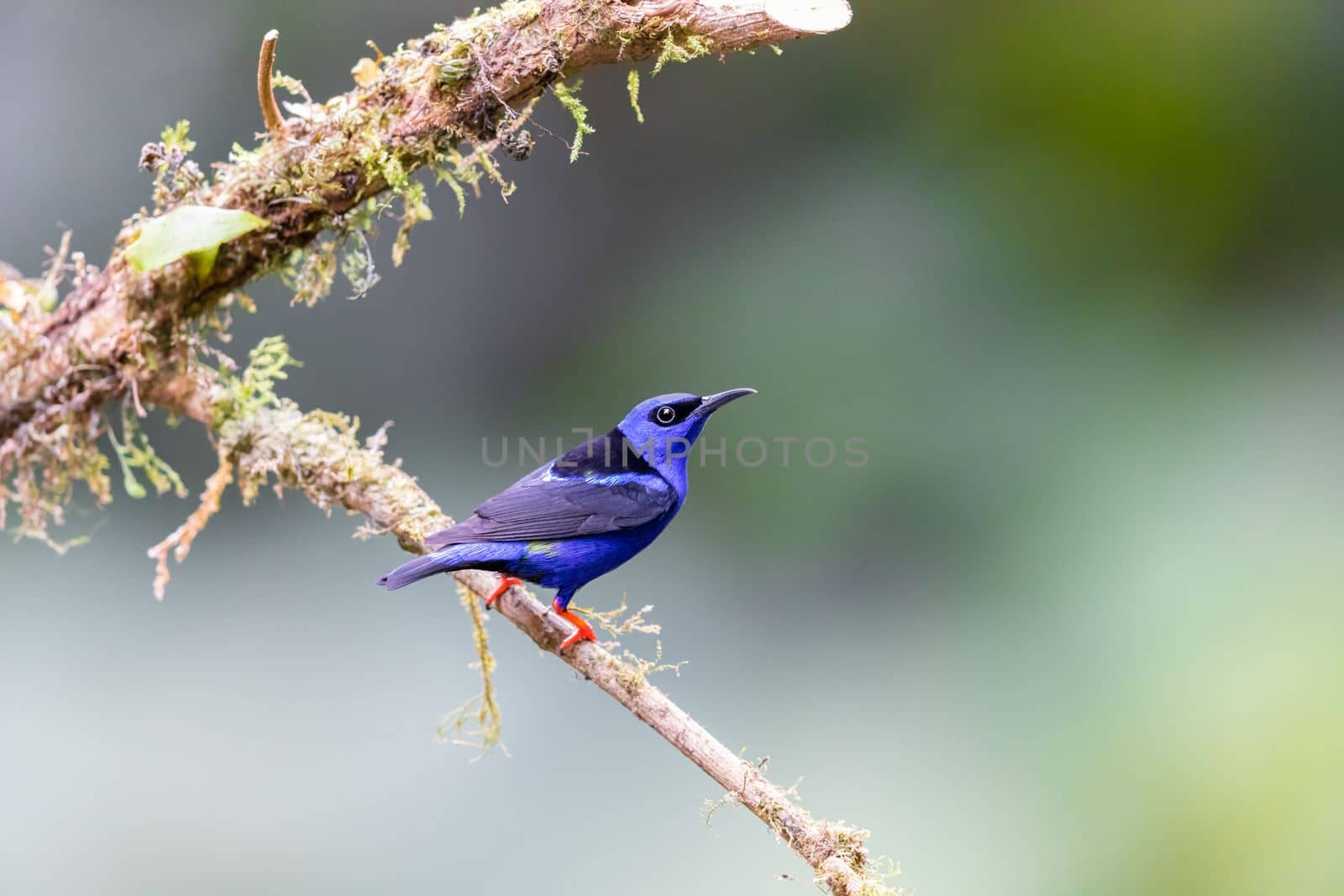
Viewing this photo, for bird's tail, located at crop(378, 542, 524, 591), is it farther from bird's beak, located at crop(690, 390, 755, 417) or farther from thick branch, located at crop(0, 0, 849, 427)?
thick branch, located at crop(0, 0, 849, 427)

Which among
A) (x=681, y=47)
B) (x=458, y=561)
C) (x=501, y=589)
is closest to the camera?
(x=681, y=47)

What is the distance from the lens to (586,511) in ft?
9.14

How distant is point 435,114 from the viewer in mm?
2586

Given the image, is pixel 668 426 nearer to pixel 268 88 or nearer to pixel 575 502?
pixel 575 502

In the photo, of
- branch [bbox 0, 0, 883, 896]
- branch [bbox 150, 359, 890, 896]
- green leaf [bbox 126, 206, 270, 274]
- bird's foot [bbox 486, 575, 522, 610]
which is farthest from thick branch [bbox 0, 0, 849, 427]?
bird's foot [bbox 486, 575, 522, 610]

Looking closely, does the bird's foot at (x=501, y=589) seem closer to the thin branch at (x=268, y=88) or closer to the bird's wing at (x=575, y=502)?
the bird's wing at (x=575, y=502)

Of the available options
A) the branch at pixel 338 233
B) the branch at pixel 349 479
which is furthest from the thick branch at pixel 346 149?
the branch at pixel 349 479

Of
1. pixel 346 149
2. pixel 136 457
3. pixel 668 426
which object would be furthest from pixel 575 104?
pixel 136 457

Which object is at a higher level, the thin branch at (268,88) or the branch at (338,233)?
the thin branch at (268,88)

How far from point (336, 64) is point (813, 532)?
11.0 ft

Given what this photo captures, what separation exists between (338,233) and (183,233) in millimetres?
392

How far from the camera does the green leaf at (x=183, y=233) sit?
2.47 meters

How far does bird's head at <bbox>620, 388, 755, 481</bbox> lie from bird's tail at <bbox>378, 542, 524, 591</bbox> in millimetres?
459

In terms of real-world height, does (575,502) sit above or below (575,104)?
below
